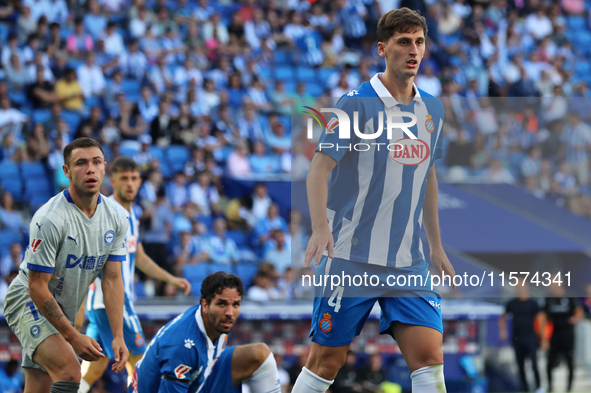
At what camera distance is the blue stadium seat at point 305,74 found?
14.8m

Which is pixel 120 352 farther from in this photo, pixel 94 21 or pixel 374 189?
pixel 94 21

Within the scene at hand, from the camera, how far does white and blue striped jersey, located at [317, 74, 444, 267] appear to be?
4.29 meters

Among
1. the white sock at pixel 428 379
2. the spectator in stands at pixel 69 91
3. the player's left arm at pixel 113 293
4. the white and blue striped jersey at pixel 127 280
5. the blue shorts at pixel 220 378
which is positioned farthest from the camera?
the spectator in stands at pixel 69 91

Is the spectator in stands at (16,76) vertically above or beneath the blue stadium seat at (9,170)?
above

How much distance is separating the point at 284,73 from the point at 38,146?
213 inches

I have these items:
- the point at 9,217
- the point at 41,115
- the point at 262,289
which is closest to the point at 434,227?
the point at 262,289

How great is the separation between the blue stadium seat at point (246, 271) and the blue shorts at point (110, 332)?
430cm

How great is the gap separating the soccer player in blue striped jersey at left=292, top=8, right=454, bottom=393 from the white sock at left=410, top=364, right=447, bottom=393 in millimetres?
24

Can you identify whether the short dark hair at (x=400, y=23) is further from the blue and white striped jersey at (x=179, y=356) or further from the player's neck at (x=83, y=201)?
the blue and white striped jersey at (x=179, y=356)

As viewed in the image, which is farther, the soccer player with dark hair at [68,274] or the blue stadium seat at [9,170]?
the blue stadium seat at [9,170]

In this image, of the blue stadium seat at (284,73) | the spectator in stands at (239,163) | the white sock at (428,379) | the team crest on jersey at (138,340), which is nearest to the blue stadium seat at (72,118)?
the spectator in stands at (239,163)

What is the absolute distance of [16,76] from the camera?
40.2 feet

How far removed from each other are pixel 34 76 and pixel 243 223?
4326 mm

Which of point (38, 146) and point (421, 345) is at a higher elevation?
point (38, 146)
